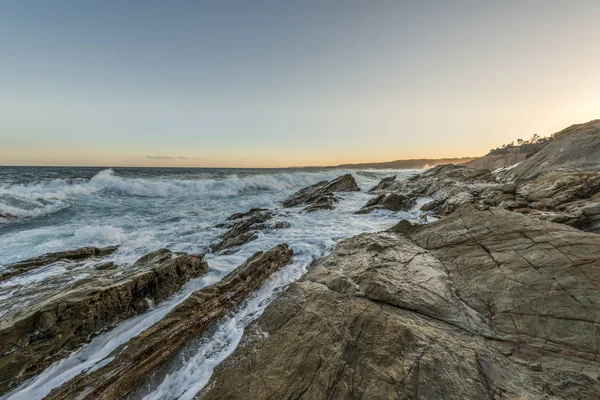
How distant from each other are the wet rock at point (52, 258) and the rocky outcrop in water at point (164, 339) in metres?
7.06

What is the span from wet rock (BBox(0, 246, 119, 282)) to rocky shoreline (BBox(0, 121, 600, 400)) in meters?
0.40

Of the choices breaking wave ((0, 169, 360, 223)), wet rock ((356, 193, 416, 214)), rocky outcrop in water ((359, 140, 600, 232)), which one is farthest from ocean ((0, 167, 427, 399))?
rocky outcrop in water ((359, 140, 600, 232))

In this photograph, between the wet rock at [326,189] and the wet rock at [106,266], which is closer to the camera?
the wet rock at [106,266]

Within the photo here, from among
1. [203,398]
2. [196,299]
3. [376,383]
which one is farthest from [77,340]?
[376,383]

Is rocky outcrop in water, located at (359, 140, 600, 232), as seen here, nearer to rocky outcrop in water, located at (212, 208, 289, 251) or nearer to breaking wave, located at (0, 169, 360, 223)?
rocky outcrop in water, located at (212, 208, 289, 251)

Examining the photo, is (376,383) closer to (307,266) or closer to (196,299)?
(196,299)

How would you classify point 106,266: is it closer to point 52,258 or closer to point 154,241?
point 52,258

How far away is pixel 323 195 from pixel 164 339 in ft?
56.6

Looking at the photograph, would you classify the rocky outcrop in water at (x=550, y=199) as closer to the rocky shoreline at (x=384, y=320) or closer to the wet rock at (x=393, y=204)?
the wet rock at (x=393, y=204)

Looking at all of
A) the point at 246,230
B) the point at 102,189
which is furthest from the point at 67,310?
the point at 102,189

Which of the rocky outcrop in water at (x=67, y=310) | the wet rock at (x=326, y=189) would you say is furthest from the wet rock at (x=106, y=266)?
the wet rock at (x=326, y=189)

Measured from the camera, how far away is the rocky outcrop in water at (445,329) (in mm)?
3295

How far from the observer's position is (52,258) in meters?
9.35

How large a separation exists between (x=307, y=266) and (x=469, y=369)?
5.01 meters
